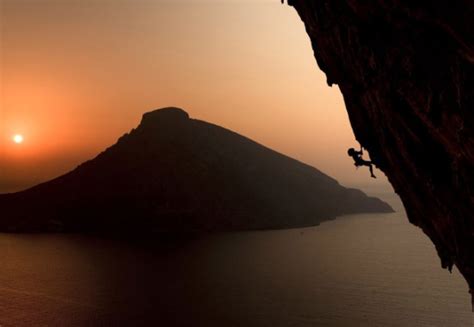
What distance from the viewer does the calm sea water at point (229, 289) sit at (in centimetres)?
10644

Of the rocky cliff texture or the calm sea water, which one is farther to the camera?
the calm sea water

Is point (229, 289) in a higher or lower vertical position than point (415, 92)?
lower

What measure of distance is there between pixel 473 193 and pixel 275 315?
9247 centimetres

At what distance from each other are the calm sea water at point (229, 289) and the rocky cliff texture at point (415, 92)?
79918mm

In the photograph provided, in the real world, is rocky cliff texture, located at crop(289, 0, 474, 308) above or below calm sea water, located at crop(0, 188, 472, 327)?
above

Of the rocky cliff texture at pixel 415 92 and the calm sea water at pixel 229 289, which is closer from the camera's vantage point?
the rocky cliff texture at pixel 415 92

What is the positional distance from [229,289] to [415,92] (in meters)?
122

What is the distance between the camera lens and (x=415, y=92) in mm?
19312

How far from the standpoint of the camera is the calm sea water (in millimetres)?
106438

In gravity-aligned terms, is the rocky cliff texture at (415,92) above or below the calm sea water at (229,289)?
above

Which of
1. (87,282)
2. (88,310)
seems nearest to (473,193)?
(88,310)

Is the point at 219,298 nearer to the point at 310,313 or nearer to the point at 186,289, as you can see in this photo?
the point at 186,289

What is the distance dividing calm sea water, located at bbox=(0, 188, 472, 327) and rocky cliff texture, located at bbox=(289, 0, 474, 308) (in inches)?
3146

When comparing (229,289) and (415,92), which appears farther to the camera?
(229,289)
